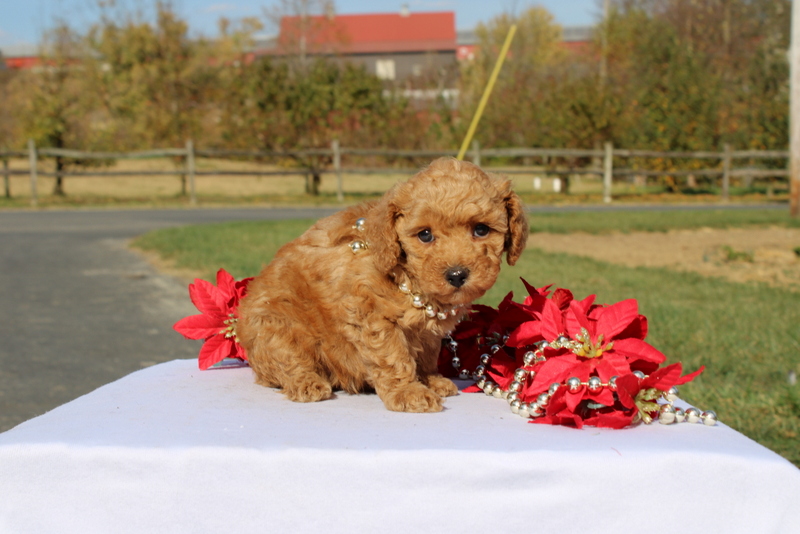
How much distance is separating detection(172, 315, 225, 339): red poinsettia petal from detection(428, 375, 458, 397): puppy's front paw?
1.00 meters

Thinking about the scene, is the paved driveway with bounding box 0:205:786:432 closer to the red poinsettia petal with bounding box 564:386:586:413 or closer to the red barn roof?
the red poinsettia petal with bounding box 564:386:586:413

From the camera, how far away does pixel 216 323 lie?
331cm

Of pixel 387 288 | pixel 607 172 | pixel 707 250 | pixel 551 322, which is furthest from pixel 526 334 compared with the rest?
pixel 607 172

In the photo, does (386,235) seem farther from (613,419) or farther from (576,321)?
(613,419)

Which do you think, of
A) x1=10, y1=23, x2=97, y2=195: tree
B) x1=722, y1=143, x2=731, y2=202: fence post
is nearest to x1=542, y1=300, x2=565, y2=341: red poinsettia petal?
x1=722, y1=143, x2=731, y2=202: fence post

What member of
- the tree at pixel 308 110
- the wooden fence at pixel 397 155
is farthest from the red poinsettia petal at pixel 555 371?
the tree at pixel 308 110

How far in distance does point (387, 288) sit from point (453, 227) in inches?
13.3

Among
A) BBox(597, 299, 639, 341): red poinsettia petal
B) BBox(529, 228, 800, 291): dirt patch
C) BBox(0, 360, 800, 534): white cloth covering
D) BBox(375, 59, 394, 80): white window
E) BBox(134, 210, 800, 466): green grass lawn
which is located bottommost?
BBox(529, 228, 800, 291): dirt patch

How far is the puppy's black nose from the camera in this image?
7.64 ft

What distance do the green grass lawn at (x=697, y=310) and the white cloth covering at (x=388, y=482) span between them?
1900 millimetres

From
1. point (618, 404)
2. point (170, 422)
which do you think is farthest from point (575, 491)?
point (170, 422)

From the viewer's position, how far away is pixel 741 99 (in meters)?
29.3

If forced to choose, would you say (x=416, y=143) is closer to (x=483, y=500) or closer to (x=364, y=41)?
(x=483, y=500)

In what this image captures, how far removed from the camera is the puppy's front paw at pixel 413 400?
2555 millimetres
